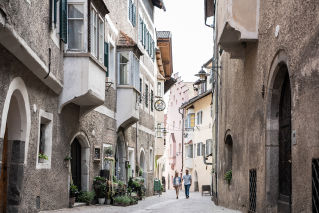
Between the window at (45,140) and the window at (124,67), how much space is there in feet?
29.5

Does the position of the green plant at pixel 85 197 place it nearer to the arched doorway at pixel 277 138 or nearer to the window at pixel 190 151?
the arched doorway at pixel 277 138

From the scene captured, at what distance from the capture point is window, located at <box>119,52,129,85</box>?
23703 mm

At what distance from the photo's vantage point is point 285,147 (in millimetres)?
11570

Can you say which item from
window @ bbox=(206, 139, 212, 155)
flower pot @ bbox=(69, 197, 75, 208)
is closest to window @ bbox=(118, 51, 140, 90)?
flower pot @ bbox=(69, 197, 75, 208)

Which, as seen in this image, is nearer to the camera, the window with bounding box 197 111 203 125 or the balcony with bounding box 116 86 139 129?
the balcony with bounding box 116 86 139 129

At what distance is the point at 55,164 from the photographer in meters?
15.6

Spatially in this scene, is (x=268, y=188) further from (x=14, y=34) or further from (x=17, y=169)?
(x=14, y=34)

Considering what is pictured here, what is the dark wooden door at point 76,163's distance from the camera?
61.6ft

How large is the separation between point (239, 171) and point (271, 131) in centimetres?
428

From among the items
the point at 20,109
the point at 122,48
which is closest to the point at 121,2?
the point at 122,48

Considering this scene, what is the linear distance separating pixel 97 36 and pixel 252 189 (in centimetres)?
712

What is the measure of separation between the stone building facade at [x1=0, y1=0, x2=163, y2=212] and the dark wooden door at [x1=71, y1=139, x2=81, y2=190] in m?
0.03

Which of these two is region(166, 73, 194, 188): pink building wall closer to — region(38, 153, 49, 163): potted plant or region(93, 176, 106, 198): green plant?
region(93, 176, 106, 198): green plant

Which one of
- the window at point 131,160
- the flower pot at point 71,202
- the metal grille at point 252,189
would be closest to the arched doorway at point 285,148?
the metal grille at point 252,189
